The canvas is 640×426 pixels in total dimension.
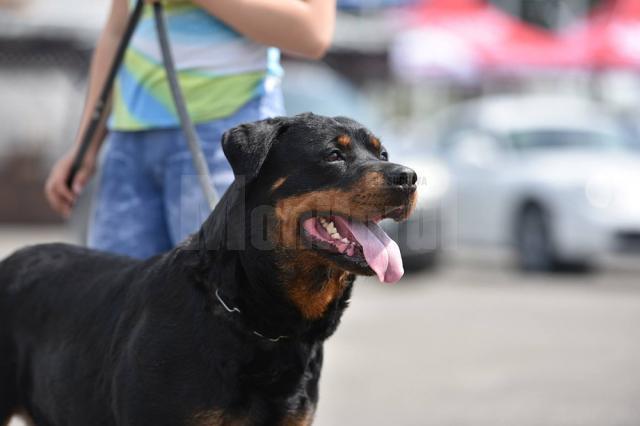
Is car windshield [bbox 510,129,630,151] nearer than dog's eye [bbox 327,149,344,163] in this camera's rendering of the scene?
No

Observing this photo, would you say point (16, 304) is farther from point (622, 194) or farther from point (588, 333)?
point (622, 194)

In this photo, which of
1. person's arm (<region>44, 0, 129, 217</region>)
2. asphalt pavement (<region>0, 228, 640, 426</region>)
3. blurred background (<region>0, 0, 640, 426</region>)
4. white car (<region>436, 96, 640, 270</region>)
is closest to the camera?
person's arm (<region>44, 0, 129, 217</region>)

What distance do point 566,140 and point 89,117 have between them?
978cm

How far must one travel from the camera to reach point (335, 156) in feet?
10.3

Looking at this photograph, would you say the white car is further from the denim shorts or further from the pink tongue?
the pink tongue

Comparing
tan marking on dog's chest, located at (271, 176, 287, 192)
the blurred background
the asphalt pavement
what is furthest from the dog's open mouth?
the asphalt pavement

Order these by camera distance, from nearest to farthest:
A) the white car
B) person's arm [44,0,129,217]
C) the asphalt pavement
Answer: person's arm [44,0,129,217] < the asphalt pavement < the white car

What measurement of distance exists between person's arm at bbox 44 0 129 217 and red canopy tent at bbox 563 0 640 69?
17.4 metres

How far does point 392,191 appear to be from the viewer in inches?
117

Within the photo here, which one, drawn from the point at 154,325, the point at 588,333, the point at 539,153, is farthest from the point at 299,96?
the point at 154,325

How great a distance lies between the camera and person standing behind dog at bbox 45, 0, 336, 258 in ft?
11.2

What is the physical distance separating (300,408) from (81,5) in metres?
20.0

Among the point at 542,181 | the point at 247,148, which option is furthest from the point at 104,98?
the point at 542,181

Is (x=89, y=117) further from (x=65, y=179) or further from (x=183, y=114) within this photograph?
(x=183, y=114)
